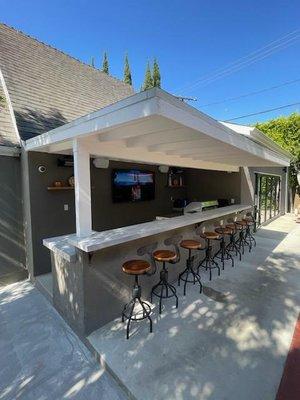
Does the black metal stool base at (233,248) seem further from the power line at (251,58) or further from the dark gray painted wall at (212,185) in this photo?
→ the power line at (251,58)

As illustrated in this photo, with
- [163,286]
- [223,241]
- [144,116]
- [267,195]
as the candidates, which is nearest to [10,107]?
[144,116]

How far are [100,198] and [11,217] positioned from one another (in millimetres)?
2025

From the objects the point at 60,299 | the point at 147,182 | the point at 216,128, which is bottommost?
the point at 60,299

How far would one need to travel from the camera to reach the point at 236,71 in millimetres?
14727

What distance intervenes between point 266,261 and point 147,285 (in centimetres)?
350

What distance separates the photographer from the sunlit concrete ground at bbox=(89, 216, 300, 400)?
2248 millimetres

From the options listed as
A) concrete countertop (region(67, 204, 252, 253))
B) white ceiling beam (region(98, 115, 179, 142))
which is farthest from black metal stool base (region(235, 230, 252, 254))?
white ceiling beam (region(98, 115, 179, 142))

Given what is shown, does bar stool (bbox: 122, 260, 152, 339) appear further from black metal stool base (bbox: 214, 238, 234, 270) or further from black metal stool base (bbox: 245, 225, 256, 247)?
black metal stool base (bbox: 245, 225, 256, 247)

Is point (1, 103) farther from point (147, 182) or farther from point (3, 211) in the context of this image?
point (147, 182)

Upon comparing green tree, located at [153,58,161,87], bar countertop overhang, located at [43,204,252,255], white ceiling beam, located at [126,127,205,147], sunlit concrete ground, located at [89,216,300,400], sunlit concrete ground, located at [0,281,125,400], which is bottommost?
sunlit concrete ground, located at [0,281,125,400]

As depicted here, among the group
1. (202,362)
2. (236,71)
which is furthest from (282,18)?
(202,362)

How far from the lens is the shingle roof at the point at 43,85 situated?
5141 mm

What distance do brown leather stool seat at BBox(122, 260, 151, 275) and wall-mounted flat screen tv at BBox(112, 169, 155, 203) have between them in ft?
10.4

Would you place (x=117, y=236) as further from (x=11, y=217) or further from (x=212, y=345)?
(x=11, y=217)
